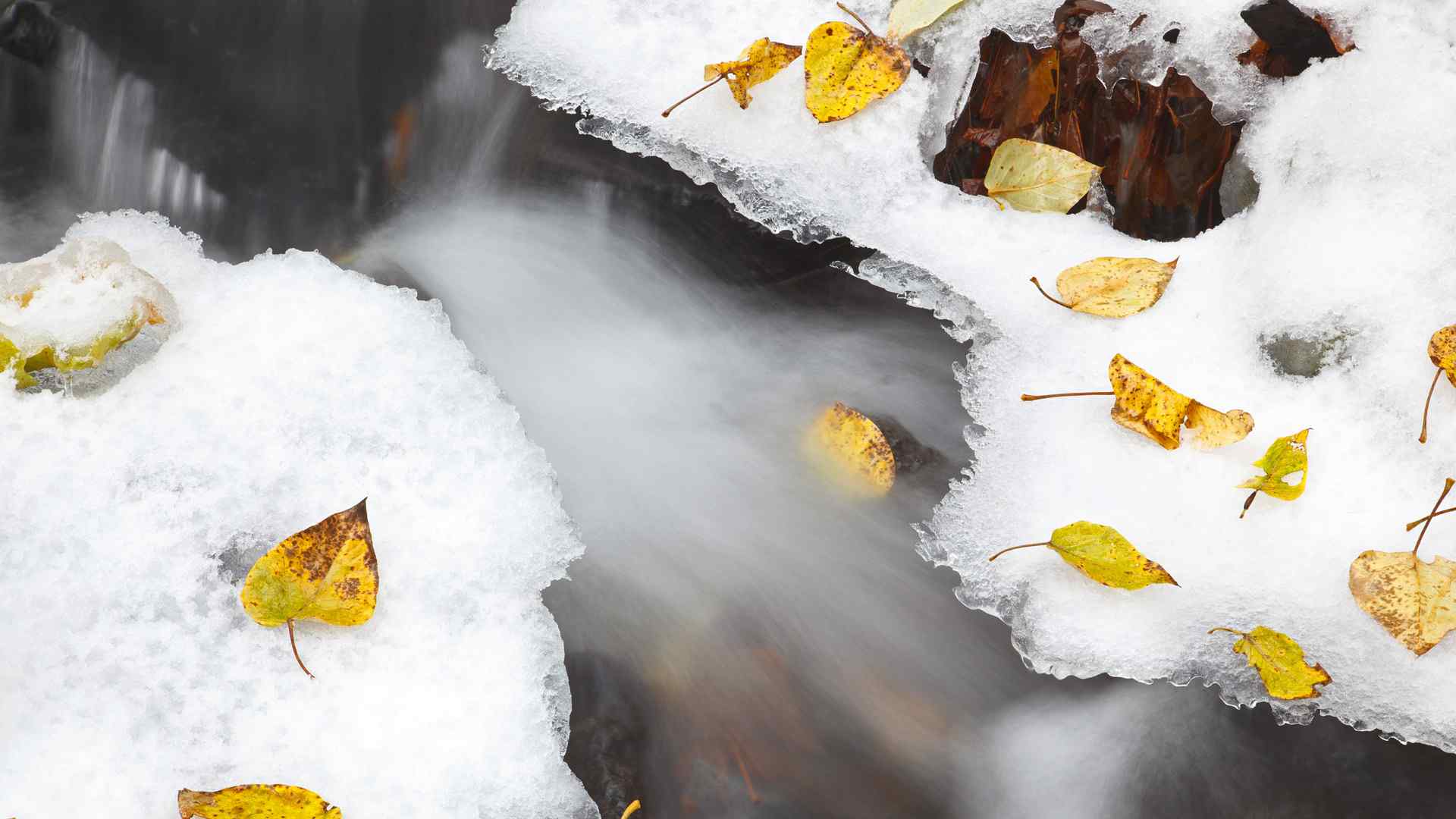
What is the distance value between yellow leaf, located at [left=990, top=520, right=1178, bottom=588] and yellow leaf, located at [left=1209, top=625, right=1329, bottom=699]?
12cm

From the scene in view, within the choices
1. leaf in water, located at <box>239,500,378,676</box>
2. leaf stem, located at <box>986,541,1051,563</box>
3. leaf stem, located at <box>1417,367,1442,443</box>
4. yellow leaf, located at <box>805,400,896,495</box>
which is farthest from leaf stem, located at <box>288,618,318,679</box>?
leaf stem, located at <box>1417,367,1442,443</box>

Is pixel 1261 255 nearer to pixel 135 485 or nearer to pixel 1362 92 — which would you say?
pixel 1362 92

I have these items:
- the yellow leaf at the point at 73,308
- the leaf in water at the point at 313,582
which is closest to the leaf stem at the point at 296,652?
the leaf in water at the point at 313,582

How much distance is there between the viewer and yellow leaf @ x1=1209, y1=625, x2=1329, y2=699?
47.8 inches

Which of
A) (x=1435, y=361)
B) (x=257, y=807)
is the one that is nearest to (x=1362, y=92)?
(x=1435, y=361)

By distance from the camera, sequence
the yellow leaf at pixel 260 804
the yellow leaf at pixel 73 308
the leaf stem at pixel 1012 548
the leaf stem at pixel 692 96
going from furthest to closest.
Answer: the leaf stem at pixel 692 96, the yellow leaf at pixel 73 308, the leaf stem at pixel 1012 548, the yellow leaf at pixel 260 804

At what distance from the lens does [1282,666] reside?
4.00ft

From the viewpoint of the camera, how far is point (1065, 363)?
1.39 metres

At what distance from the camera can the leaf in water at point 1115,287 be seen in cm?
140

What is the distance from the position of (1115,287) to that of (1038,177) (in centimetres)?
19

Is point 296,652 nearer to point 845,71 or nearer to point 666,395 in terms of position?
point 666,395

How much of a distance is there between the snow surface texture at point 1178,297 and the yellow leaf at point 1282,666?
0.06 feet

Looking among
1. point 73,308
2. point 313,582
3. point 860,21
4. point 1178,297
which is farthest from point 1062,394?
point 73,308

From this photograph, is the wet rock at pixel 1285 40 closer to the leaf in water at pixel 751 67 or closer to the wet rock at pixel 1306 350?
the wet rock at pixel 1306 350
